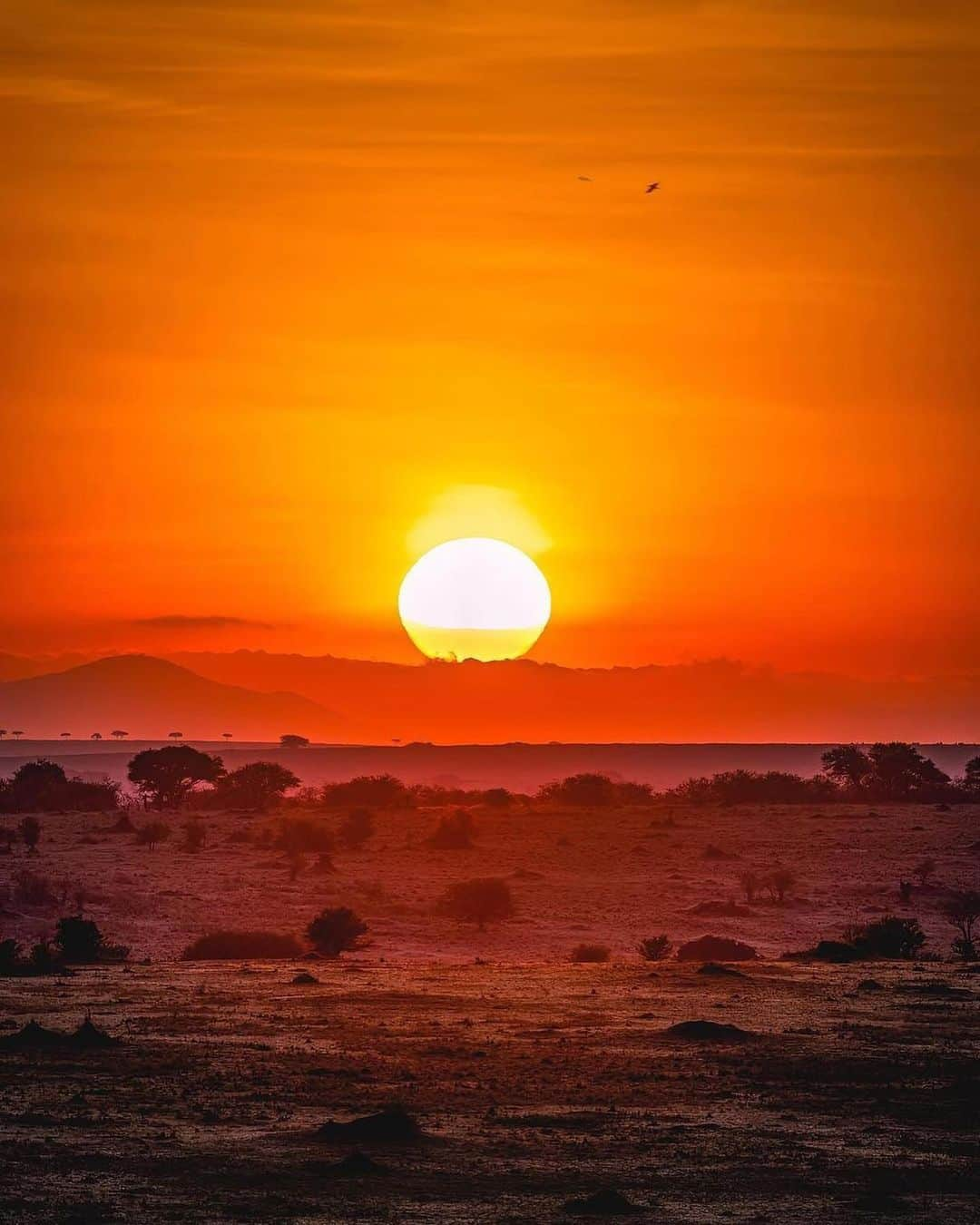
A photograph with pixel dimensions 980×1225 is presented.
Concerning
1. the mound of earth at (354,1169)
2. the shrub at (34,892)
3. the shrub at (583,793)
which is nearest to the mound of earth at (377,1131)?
the mound of earth at (354,1169)

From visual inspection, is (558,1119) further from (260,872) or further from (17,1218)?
(260,872)

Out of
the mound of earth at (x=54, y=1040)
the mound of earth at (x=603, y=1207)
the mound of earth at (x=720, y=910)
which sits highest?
the mound of earth at (x=720, y=910)

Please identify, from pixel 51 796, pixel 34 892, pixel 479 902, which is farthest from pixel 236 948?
pixel 51 796

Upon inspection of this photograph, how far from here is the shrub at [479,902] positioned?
5756cm

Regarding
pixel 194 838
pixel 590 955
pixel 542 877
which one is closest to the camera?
pixel 590 955

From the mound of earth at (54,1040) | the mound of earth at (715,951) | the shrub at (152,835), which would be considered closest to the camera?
the mound of earth at (54,1040)

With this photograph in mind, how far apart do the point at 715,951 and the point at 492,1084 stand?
23194 mm

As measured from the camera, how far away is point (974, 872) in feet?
219

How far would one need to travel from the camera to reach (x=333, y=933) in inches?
1902

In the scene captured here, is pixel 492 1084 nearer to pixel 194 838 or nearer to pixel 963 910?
pixel 963 910

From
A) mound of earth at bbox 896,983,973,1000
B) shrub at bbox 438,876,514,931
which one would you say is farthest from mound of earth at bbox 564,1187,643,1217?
shrub at bbox 438,876,514,931

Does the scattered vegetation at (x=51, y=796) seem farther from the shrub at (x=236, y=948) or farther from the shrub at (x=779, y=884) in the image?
the shrub at (x=236, y=948)

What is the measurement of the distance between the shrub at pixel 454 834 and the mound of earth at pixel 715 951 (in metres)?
29.4

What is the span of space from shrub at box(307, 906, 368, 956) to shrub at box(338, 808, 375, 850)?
2831 cm
